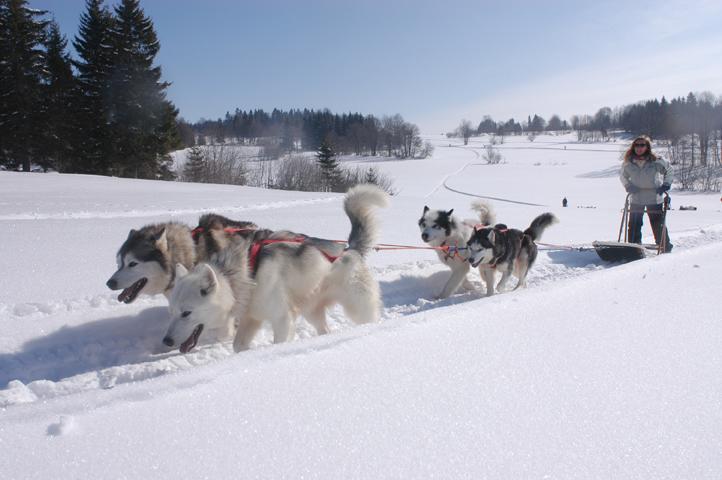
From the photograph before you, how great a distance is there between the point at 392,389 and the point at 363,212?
2418mm

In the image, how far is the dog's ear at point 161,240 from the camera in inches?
149

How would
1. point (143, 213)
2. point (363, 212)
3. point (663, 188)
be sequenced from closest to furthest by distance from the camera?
point (363, 212) < point (663, 188) < point (143, 213)

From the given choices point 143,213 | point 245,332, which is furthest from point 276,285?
point 143,213

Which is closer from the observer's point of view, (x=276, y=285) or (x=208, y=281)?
(x=208, y=281)

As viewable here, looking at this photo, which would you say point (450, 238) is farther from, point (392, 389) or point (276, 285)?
point (392, 389)

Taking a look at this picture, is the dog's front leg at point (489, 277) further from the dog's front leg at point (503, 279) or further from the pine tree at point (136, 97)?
the pine tree at point (136, 97)

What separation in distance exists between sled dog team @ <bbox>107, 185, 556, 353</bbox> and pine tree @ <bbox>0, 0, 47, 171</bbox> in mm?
25384

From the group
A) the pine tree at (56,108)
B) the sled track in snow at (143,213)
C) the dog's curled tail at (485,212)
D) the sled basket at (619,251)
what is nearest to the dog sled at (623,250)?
the sled basket at (619,251)

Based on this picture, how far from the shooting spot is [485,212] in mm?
6801

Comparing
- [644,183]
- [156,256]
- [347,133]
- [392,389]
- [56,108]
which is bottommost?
[392,389]

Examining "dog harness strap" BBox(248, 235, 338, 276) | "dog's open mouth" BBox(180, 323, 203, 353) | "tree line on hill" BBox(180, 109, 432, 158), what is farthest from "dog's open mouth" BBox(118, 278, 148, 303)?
"tree line on hill" BBox(180, 109, 432, 158)

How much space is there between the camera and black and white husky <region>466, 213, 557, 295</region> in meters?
5.38

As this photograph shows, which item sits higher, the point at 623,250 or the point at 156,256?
the point at 156,256

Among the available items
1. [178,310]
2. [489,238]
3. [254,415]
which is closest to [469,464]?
[254,415]
